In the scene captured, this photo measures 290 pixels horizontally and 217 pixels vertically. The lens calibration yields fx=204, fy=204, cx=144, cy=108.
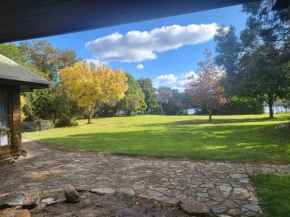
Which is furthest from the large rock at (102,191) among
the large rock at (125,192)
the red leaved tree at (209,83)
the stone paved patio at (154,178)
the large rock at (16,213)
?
the red leaved tree at (209,83)

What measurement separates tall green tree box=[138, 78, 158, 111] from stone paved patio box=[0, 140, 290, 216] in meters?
36.8

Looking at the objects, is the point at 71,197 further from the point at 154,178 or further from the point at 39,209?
the point at 154,178

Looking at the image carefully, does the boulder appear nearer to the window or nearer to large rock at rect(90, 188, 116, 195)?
large rock at rect(90, 188, 116, 195)

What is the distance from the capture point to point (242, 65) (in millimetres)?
11211

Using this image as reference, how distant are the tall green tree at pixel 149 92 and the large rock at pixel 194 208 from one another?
39.4 meters

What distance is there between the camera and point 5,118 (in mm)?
5980

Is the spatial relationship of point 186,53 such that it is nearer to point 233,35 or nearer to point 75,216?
point 233,35

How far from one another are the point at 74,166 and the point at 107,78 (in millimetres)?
14323

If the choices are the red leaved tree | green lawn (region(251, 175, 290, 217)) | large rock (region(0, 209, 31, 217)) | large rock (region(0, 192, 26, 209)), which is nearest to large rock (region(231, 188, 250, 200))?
green lawn (region(251, 175, 290, 217))

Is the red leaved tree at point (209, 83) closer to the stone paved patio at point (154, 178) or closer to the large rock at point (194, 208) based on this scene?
the stone paved patio at point (154, 178)

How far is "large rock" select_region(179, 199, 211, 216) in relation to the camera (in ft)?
9.05

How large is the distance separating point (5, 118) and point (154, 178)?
15.7ft

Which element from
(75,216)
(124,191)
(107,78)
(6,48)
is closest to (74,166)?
(124,191)

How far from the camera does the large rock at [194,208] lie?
9.05ft
